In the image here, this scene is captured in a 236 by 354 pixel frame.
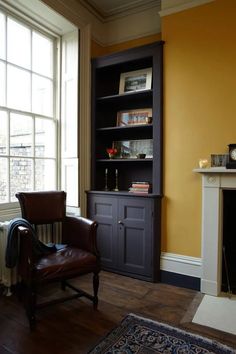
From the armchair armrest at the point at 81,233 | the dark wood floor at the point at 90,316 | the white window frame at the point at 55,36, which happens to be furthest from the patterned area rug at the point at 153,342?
the white window frame at the point at 55,36

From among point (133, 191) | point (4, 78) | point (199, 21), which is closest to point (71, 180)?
point (133, 191)

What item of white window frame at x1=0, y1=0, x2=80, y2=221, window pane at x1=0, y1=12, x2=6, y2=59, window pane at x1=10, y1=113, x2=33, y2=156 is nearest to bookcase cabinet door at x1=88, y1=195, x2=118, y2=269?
white window frame at x1=0, y1=0, x2=80, y2=221

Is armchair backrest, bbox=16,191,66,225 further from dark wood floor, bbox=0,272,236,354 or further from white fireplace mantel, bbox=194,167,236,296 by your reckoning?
white fireplace mantel, bbox=194,167,236,296

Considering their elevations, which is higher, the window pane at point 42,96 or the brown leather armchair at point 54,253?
the window pane at point 42,96

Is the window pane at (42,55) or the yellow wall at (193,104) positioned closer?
the yellow wall at (193,104)

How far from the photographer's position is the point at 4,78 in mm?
2545

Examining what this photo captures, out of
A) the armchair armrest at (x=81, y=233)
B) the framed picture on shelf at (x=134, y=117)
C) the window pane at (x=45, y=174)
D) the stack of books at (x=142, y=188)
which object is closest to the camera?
the armchair armrest at (x=81, y=233)

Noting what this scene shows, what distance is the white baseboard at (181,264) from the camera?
2504 millimetres

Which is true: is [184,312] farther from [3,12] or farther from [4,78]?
[3,12]

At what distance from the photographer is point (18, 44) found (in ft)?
8.82

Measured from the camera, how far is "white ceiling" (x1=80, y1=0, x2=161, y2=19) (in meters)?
3.01

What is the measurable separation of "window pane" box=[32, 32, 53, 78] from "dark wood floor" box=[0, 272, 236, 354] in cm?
232

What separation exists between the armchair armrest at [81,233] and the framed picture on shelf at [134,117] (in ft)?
4.33

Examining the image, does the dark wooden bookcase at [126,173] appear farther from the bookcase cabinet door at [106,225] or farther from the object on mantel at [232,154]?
the object on mantel at [232,154]
